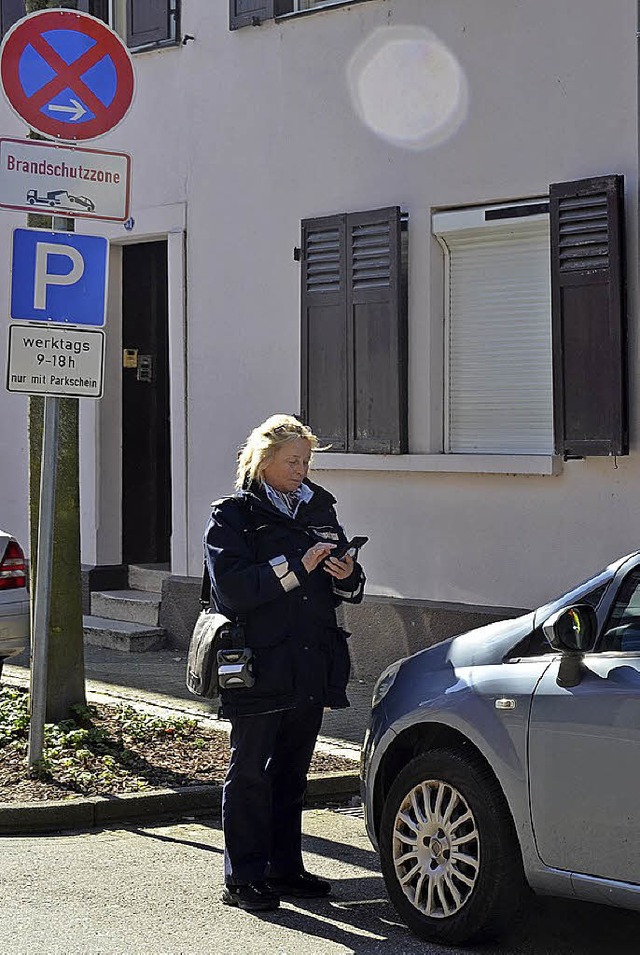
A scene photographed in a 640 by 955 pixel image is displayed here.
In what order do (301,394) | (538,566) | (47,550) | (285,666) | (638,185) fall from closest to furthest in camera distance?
(285,666) < (47,550) < (638,185) < (538,566) < (301,394)

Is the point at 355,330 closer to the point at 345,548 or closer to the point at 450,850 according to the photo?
the point at 345,548

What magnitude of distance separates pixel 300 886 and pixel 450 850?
0.93m

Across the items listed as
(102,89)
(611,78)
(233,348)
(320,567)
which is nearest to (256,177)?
(233,348)

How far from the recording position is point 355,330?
37.4ft

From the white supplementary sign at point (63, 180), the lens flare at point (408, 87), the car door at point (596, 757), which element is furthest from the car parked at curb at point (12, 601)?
the car door at point (596, 757)

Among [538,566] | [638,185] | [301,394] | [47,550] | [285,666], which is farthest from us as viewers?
[301,394]

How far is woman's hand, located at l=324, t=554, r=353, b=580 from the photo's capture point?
237 inches

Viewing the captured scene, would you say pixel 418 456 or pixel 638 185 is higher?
pixel 638 185

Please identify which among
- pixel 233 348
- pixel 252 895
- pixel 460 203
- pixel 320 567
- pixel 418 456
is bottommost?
pixel 252 895

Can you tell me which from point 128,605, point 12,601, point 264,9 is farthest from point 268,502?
point 128,605

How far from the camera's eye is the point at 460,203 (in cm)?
1085

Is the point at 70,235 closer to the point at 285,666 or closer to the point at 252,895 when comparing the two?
the point at 285,666

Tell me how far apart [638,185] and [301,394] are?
10.2ft

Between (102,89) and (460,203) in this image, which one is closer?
(102,89)
